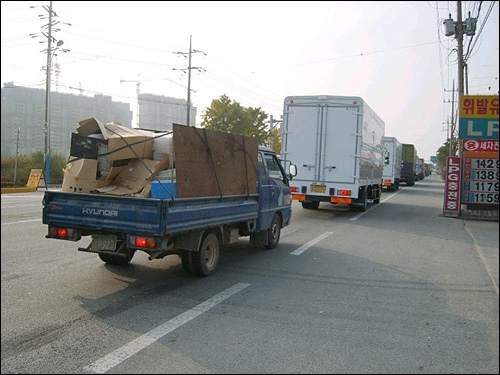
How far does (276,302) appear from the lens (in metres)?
5.25

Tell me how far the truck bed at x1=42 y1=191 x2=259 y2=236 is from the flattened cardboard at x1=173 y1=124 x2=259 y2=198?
210mm

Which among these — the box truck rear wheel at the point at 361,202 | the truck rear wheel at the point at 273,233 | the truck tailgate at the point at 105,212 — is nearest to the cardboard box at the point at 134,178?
the truck tailgate at the point at 105,212

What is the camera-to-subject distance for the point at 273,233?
8.62 metres

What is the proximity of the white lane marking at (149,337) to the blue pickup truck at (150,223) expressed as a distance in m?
0.86

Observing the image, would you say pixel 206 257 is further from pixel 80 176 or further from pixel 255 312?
pixel 80 176

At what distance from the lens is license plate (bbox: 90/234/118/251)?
544cm

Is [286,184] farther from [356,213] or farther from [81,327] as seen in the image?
[356,213]

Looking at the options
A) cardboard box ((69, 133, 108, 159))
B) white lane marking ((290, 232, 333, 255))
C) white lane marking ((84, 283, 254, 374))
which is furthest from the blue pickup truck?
white lane marking ((290, 232, 333, 255))

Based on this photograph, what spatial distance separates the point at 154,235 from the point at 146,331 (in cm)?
122

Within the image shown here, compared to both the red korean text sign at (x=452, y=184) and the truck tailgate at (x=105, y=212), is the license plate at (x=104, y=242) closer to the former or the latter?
the truck tailgate at (x=105, y=212)

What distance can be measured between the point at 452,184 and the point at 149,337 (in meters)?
14.6

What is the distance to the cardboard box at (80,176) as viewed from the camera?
5703 millimetres

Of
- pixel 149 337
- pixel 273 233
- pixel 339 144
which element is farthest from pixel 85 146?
pixel 339 144

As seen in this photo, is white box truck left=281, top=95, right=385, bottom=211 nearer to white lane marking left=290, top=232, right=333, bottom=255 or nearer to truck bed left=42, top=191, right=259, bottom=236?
white lane marking left=290, top=232, right=333, bottom=255
